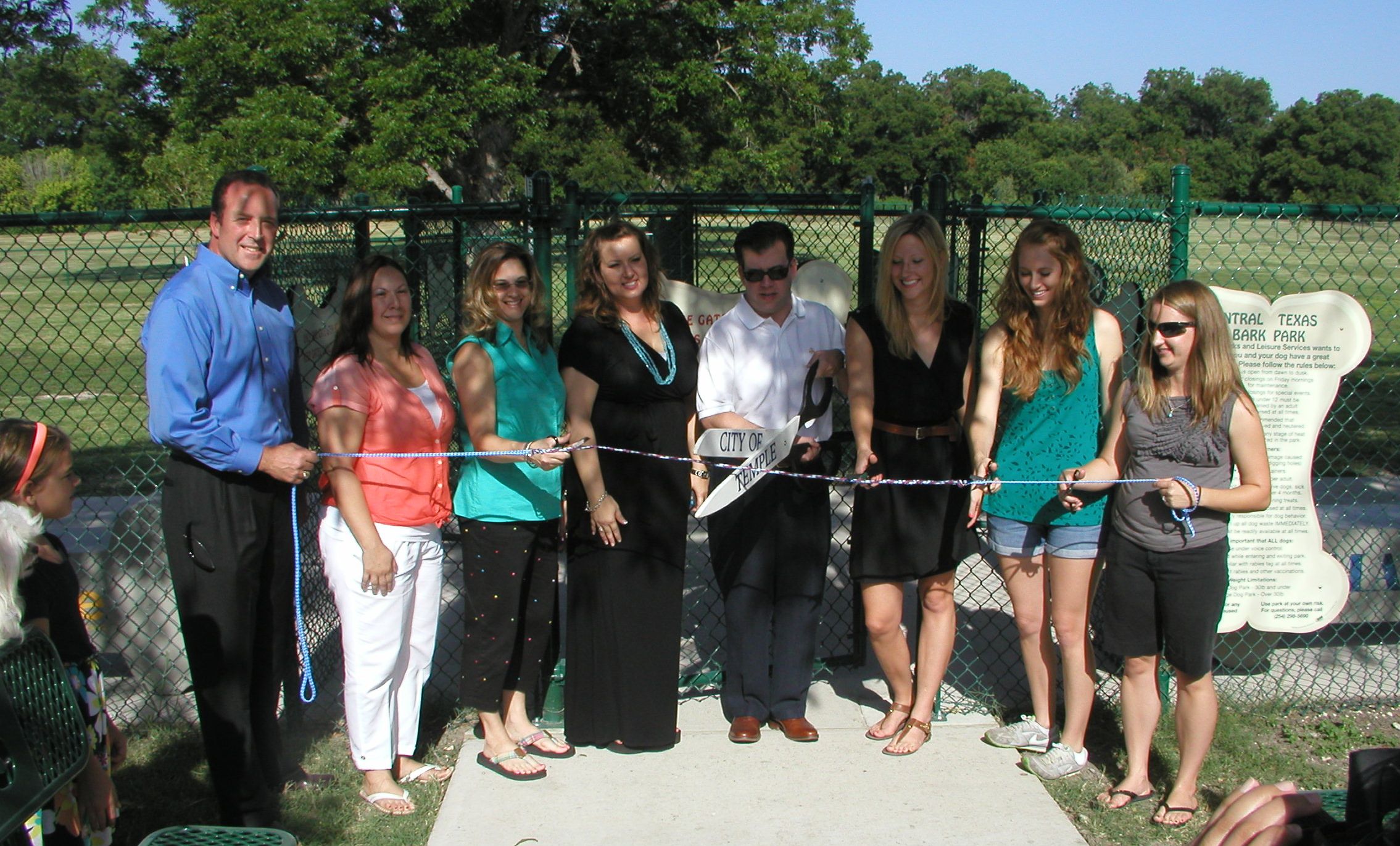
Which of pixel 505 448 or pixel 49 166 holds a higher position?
pixel 49 166

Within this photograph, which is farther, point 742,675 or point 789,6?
point 789,6

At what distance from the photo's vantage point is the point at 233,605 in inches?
127

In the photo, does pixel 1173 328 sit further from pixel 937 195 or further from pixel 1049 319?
pixel 937 195

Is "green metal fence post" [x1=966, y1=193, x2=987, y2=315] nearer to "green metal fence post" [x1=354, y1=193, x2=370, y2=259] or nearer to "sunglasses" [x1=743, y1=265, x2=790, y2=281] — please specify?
"sunglasses" [x1=743, y1=265, x2=790, y2=281]

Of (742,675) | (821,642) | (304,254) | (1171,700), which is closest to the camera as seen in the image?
(742,675)

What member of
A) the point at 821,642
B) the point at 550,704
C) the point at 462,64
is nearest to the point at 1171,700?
the point at 821,642

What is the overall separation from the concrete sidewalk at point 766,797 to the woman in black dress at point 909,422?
47 cm

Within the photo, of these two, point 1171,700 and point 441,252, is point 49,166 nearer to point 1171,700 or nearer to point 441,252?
point 441,252

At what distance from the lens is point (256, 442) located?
125 inches

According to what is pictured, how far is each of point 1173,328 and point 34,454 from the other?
3.06 m

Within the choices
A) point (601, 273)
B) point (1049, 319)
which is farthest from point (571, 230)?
point (1049, 319)

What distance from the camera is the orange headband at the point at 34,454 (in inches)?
103

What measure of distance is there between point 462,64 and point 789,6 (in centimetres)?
661

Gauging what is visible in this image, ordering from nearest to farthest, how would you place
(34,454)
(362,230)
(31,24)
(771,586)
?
(34,454) → (771,586) → (362,230) → (31,24)
